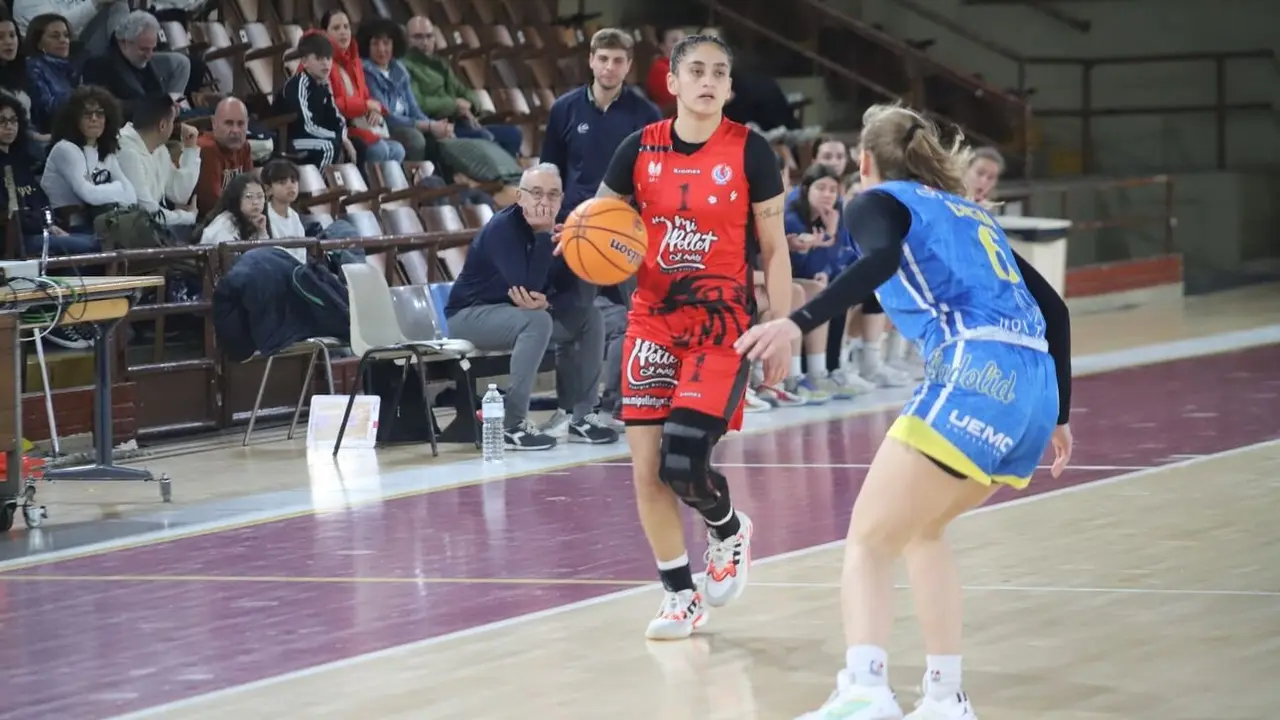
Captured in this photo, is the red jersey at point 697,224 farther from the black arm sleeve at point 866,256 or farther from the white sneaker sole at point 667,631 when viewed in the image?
the black arm sleeve at point 866,256

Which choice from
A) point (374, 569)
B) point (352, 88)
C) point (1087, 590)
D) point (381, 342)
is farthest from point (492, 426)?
point (352, 88)

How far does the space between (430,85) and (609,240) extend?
30.9 ft

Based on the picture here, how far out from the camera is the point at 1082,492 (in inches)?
345

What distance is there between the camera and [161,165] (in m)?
12.0

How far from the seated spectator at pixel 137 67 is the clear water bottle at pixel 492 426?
346 cm

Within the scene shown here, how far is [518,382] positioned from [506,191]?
3.73 meters

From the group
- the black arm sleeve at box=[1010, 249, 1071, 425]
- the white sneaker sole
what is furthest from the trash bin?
the black arm sleeve at box=[1010, 249, 1071, 425]

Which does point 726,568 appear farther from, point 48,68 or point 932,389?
point 48,68

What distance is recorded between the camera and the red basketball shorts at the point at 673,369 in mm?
6047

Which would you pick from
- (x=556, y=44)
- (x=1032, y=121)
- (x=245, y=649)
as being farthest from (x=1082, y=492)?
(x=1032, y=121)

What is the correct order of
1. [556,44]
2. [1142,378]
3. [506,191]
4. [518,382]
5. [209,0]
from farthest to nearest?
[556,44]
[209,0]
[506,191]
[1142,378]
[518,382]

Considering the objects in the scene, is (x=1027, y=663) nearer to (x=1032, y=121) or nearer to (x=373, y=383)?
(x=373, y=383)

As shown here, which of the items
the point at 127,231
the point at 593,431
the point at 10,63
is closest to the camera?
the point at 593,431

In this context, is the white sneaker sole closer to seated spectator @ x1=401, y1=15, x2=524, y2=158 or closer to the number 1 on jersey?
the number 1 on jersey
